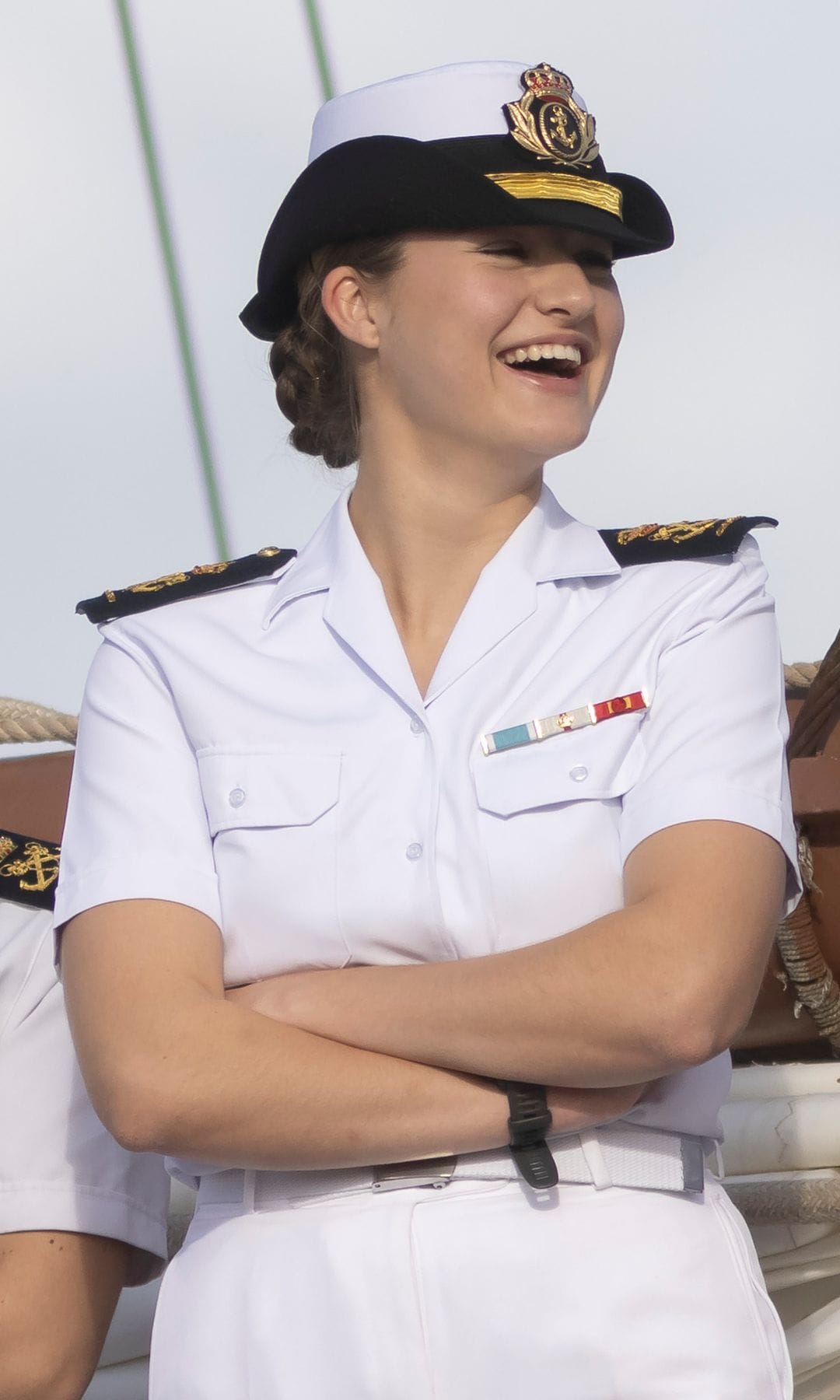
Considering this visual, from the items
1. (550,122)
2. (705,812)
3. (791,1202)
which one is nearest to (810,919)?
(791,1202)

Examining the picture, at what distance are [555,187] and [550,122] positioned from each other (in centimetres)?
10

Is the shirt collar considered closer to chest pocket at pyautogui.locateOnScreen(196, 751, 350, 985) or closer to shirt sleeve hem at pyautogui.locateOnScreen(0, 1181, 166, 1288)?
chest pocket at pyautogui.locateOnScreen(196, 751, 350, 985)

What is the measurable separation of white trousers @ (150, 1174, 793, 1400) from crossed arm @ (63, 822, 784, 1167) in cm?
6

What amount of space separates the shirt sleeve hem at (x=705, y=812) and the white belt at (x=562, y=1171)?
9.2 inches

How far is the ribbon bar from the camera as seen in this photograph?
1.50 m

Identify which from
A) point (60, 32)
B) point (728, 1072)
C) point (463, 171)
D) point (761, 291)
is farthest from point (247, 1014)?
point (60, 32)

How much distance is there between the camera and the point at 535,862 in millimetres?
1442

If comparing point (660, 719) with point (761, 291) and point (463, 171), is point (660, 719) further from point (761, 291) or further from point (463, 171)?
point (761, 291)

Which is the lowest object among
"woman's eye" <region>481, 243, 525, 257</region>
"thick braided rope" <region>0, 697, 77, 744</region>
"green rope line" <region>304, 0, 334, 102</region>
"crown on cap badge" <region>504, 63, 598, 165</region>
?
"thick braided rope" <region>0, 697, 77, 744</region>

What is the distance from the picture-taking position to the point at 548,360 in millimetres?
1656

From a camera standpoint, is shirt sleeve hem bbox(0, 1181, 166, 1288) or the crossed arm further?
shirt sleeve hem bbox(0, 1181, 166, 1288)

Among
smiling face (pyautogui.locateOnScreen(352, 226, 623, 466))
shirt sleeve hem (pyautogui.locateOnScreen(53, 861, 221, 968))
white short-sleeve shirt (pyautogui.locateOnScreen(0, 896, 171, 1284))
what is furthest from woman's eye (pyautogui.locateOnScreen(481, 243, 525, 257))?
white short-sleeve shirt (pyautogui.locateOnScreen(0, 896, 171, 1284))

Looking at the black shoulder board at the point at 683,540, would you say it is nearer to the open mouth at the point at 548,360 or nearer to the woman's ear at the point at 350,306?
the open mouth at the point at 548,360

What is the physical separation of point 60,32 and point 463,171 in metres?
2.78
